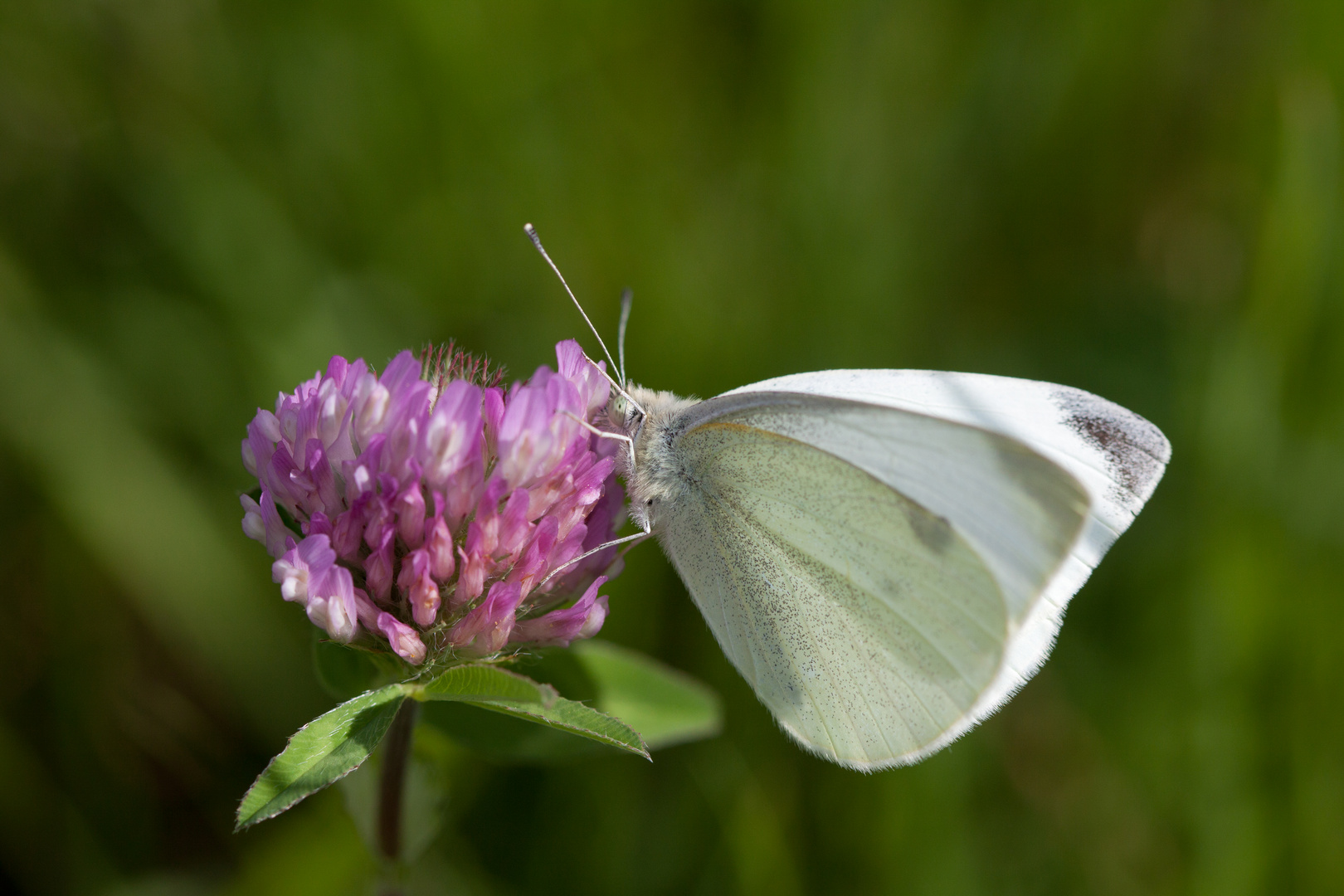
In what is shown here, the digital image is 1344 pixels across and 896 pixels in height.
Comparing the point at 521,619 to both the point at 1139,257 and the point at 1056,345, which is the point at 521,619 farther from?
the point at 1139,257

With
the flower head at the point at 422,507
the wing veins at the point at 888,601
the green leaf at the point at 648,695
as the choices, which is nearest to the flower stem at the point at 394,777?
the flower head at the point at 422,507

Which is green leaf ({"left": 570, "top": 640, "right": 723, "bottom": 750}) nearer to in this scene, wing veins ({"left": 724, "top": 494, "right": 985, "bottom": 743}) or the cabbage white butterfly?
the cabbage white butterfly

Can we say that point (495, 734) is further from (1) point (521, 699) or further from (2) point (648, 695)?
(1) point (521, 699)

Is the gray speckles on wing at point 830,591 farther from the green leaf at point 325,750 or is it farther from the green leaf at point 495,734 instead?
the green leaf at point 325,750

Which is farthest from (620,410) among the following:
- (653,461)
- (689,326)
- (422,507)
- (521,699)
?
(689,326)

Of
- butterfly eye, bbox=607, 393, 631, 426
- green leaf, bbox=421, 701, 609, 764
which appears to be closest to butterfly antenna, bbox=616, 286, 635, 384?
butterfly eye, bbox=607, 393, 631, 426
